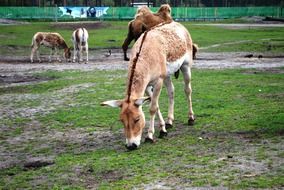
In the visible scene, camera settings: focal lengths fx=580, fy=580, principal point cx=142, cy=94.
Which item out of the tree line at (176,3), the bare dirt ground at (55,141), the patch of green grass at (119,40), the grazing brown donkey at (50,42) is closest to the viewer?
the bare dirt ground at (55,141)

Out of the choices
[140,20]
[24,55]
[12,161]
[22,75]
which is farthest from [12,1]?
[12,161]

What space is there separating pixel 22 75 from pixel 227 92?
926cm

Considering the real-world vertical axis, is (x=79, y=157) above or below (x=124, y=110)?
below

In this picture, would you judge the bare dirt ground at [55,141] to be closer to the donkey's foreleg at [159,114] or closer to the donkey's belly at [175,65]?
the donkey's foreleg at [159,114]

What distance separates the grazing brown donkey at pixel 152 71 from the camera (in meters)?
8.91

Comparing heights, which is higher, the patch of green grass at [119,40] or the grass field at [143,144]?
the patch of green grass at [119,40]

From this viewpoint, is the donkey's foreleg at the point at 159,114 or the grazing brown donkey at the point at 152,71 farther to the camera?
the donkey's foreleg at the point at 159,114

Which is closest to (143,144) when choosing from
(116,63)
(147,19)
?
(147,19)

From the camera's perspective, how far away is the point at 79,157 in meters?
9.05

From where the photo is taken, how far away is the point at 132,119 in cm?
887

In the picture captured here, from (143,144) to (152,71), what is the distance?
1223 mm

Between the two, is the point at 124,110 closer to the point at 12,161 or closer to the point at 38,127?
the point at 12,161

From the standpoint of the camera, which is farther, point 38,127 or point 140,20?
point 140,20

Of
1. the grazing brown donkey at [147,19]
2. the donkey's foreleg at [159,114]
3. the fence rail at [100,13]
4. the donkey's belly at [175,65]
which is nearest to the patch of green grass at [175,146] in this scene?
the donkey's foreleg at [159,114]
